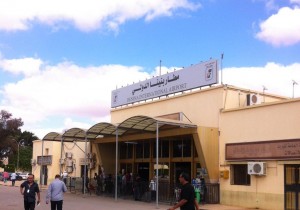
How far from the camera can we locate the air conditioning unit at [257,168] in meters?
20.1

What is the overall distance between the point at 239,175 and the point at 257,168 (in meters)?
1.79

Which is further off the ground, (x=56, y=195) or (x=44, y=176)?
(x=56, y=195)

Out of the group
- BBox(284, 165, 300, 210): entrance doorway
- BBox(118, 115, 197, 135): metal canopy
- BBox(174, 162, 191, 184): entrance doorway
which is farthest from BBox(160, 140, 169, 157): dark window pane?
BBox(284, 165, 300, 210): entrance doorway

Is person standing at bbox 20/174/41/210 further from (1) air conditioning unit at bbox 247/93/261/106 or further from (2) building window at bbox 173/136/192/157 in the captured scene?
(1) air conditioning unit at bbox 247/93/261/106

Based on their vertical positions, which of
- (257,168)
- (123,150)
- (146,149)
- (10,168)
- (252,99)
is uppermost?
(252,99)

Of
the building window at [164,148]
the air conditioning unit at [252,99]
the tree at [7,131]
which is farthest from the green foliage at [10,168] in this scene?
the air conditioning unit at [252,99]

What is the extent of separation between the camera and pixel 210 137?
903 inches

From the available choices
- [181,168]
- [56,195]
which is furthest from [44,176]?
[56,195]

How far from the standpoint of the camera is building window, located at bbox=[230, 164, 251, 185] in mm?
21578

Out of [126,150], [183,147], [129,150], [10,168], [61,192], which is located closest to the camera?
[61,192]

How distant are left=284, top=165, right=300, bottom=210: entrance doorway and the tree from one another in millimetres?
46198

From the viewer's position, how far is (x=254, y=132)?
21.2 m

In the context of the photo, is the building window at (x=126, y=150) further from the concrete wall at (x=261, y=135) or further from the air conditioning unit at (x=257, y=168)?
the air conditioning unit at (x=257, y=168)

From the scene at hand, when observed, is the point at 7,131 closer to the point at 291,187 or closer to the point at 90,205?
the point at 90,205
